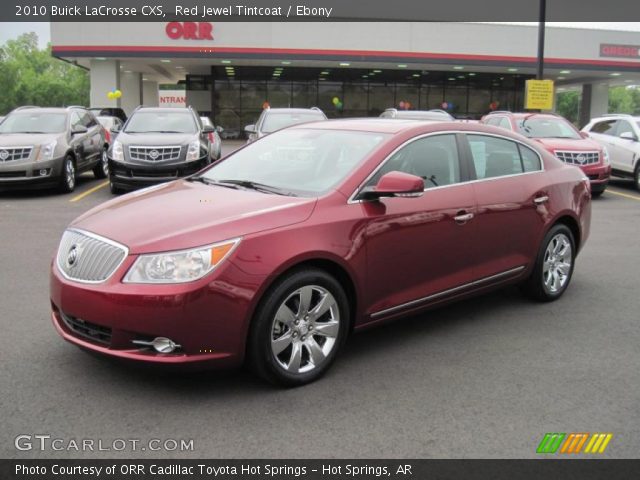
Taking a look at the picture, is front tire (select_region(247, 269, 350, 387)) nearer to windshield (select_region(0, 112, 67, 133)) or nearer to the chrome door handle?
the chrome door handle

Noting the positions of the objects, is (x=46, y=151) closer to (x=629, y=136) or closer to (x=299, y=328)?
(x=299, y=328)

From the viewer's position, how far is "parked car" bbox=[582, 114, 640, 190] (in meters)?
14.7

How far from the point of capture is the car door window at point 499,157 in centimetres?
516

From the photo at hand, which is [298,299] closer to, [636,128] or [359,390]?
[359,390]

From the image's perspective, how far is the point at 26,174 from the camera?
460 inches

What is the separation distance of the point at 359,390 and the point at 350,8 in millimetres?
31348

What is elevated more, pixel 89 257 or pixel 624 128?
pixel 624 128

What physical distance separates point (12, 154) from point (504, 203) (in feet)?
31.9

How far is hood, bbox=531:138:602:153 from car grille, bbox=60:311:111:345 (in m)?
11.2

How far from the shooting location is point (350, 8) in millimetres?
32531

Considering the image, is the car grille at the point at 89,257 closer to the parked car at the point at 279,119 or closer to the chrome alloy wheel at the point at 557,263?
the chrome alloy wheel at the point at 557,263

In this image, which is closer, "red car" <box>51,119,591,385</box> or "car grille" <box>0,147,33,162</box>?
"red car" <box>51,119,591,385</box>

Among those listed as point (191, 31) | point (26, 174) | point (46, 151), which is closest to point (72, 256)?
point (26, 174)

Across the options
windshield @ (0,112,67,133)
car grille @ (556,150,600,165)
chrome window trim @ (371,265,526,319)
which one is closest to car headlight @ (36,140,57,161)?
windshield @ (0,112,67,133)
